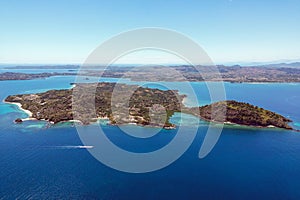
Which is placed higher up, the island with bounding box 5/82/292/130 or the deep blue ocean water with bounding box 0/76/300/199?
the island with bounding box 5/82/292/130

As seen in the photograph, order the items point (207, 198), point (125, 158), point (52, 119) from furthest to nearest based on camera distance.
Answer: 1. point (52, 119)
2. point (125, 158)
3. point (207, 198)

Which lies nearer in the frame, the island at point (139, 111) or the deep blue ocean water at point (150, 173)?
the deep blue ocean water at point (150, 173)

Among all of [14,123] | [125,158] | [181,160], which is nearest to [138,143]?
[125,158]

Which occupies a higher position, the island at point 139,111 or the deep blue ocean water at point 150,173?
the island at point 139,111

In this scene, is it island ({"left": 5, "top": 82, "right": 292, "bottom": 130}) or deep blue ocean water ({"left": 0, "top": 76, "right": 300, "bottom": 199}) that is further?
island ({"left": 5, "top": 82, "right": 292, "bottom": 130})

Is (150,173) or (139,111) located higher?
(139,111)

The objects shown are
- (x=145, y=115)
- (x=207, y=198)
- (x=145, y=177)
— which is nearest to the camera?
(x=207, y=198)

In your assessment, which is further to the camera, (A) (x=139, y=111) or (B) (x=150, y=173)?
(A) (x=139, y=111)

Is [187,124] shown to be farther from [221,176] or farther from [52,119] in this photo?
[52,119]
